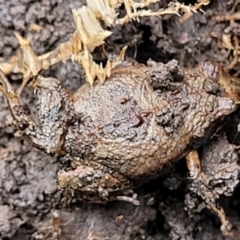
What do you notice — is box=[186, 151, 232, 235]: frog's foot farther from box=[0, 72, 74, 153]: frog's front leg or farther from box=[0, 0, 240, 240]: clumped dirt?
box=[0, 72, 74, 153]: frog's front leg

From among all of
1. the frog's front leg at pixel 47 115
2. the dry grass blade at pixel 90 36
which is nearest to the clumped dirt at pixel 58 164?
the dry grass blade at pixel 90 36

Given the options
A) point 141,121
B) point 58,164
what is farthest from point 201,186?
point 58,164

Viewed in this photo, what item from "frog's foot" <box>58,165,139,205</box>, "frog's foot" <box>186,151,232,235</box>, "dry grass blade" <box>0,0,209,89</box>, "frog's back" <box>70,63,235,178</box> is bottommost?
"frog's foot" <box>186,151,232,235</box>

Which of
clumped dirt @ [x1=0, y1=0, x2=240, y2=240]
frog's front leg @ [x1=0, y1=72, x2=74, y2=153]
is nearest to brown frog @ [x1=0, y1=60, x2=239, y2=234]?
frog's front leg @ [x1=0, y1=72, x2=74, y2=153]

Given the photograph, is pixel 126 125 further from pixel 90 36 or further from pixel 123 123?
pixel 90 36

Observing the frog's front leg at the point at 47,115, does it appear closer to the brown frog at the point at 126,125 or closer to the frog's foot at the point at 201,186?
the brown frog at the point at 126,125

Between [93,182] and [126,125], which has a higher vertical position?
[126,125]

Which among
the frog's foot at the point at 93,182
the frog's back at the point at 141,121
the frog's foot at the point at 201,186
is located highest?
the frog's back at the point at 141,121
